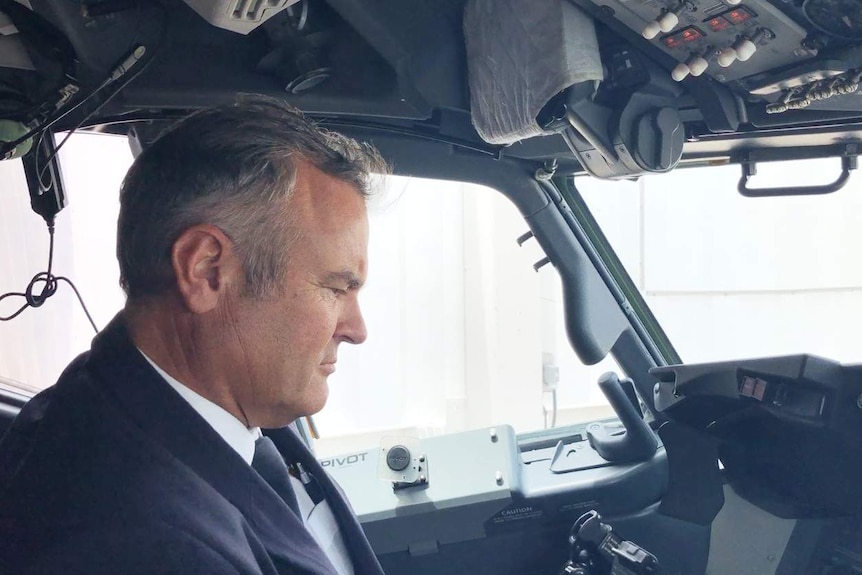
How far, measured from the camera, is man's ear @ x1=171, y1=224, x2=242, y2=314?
1018mm

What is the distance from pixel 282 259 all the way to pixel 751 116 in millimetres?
1138

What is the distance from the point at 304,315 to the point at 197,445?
24cm

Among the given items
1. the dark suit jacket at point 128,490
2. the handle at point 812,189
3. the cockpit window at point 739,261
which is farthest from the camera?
the cockpit window at point 739,261

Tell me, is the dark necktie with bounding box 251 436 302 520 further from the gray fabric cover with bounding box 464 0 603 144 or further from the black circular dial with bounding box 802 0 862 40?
the black circular dial with bounding box 802 0 862 40

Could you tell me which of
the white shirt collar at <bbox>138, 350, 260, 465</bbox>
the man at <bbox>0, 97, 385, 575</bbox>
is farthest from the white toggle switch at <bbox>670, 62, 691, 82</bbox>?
the white shirt collar at <bbox>138, 350, 260, 465</bbox>

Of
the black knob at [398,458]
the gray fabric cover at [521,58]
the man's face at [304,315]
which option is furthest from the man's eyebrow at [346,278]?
the black knob at [398,458]

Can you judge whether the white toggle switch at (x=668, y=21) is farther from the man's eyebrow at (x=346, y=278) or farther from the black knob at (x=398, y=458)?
the black knob at (x=398, y=458)

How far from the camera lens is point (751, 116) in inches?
64.4

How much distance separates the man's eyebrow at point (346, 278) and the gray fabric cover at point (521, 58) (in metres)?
0.58

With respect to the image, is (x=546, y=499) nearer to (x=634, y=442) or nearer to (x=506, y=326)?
(x=634, y=442)

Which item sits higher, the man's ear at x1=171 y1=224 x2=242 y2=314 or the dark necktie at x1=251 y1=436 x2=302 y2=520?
the man's ear at x1=171 y1=224 x2=242 y2=314

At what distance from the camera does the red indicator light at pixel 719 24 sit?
1.30m

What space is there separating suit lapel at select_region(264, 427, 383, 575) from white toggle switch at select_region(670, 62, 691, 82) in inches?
41.5

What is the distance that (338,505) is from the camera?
143 cm
